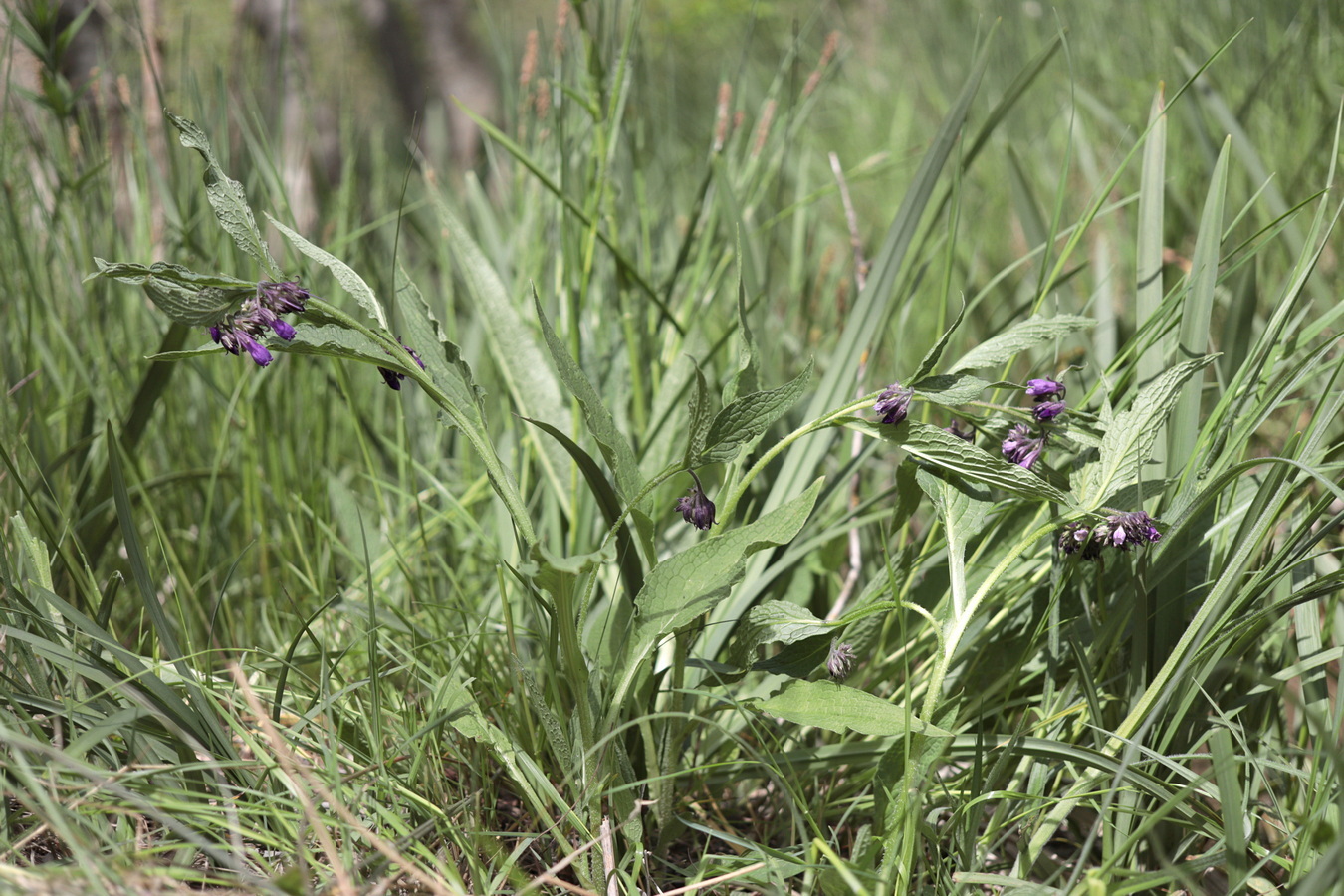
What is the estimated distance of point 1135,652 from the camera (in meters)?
0.62

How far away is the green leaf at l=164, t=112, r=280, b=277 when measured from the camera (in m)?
0.49

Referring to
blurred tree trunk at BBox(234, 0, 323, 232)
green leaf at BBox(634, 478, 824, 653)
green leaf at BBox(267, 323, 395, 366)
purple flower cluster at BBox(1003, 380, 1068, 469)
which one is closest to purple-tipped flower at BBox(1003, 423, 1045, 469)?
purple flower cluster at BBox(1003, 380, 1068, 469)

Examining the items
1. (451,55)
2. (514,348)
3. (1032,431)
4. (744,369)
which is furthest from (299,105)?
(451,55)

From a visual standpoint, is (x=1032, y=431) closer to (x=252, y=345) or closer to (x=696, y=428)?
(x=696, y=428)

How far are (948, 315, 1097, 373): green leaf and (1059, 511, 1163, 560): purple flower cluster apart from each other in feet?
0.39

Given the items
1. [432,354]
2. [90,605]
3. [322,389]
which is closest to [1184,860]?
[432,354]

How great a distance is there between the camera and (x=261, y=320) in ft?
1.55

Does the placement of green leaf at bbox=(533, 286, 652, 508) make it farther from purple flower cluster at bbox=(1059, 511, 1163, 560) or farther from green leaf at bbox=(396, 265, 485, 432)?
purple flower cluster at bbox=(1059, 511, 1163, 560)

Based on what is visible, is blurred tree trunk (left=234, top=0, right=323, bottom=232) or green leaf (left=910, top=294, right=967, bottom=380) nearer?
green leaf (left=910, top=294, right=967, bottom=380)

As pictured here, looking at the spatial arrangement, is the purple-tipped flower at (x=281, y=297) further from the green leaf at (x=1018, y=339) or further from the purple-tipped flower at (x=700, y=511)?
the green leaf at (x=1018, y=339)

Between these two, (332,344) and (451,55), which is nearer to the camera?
(332,344)

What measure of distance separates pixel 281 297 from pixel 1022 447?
0.47 metres

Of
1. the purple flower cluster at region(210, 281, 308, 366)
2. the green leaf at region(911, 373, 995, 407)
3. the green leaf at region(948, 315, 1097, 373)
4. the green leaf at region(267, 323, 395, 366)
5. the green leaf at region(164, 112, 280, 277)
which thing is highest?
the green leaf at region(164, 112, 280, 277)

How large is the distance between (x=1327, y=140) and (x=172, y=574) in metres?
1.59
